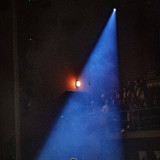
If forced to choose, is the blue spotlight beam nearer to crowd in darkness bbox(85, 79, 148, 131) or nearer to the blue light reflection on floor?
the blue light reflection on floor

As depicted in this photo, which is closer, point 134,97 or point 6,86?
point 6,86

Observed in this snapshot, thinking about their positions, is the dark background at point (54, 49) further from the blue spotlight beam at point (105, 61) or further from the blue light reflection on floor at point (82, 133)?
the blue light reflection on floor at point (82, 133)

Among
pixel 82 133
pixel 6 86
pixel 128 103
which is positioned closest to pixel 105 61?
pixel 128 103

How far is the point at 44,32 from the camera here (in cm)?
810

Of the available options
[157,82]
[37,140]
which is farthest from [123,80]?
[37,140]

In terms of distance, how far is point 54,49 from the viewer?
852 centimetres

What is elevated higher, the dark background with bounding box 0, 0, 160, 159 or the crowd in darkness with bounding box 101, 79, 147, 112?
the dark background with bounding box 0, 0, 160, 159

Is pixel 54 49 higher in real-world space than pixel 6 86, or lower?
higher

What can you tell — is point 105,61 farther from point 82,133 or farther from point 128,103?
point 82,133

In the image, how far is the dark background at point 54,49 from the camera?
7.14m

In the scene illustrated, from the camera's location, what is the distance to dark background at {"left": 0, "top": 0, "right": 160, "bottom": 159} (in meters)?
7.14

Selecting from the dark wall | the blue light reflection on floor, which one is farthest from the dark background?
the blue light reflection on floor

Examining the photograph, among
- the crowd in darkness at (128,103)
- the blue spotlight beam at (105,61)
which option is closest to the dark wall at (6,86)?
the crowd in darkness at (128,103)

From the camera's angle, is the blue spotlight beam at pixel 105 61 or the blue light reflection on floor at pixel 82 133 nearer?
the blue light reflection on floor at pixel 82 133
